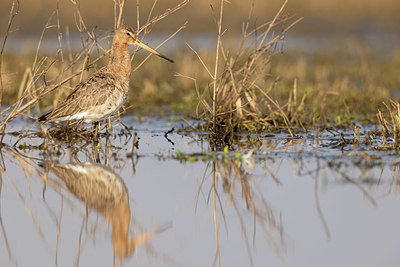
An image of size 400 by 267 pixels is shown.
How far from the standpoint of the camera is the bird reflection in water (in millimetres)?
5816

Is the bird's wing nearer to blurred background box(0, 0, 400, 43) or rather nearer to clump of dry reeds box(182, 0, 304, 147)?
clump of dry reeds box(182, 0, 304, 147)

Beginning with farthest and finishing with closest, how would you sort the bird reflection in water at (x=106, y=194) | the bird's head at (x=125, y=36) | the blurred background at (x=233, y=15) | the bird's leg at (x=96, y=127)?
the blurred background at (x=233, y=15) → the bird's head at (x=125, y=36) → the bird's leg at (x=96, y=127) → the bird reflection in water at (x=106, y=194)

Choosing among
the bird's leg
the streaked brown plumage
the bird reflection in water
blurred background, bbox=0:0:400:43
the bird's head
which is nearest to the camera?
the bird reflection in water

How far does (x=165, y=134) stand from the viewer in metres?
10.0

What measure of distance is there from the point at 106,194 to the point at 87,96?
2400 mm

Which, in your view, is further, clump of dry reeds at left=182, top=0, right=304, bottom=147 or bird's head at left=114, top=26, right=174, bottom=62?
bird's head at left=114, top=26, right=174, bottom=62

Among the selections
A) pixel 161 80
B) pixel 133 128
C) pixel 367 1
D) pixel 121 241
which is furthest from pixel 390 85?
pixel 367 1

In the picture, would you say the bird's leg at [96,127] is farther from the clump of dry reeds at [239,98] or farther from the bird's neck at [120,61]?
the clump of dry reeds at [239,98]

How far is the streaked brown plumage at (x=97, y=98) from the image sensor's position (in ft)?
29.6

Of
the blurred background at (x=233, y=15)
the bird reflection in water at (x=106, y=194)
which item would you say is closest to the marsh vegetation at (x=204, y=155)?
the bird reflection in water at (x=106, y=194)

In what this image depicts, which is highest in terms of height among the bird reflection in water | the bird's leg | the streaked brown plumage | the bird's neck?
the bird's neck

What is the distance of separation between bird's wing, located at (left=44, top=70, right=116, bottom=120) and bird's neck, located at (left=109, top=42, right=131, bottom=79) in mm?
166

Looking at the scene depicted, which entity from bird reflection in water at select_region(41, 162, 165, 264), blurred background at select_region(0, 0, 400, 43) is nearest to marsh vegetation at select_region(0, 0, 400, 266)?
bird reflection in water at select_region(41, 162, 165, 264)

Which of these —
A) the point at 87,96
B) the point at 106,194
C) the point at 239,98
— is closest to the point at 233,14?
the point at 239,98
